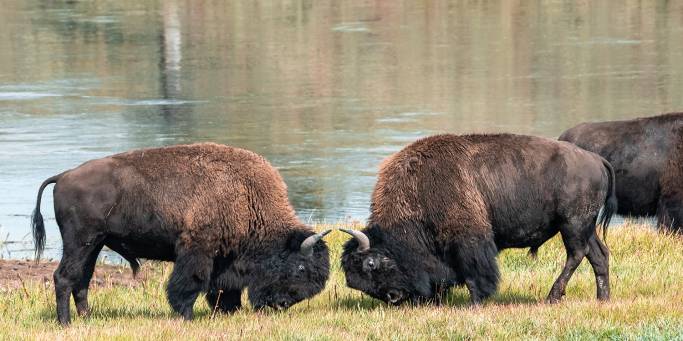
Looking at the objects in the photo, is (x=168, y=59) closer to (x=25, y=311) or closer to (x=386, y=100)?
(x=386, y=100)

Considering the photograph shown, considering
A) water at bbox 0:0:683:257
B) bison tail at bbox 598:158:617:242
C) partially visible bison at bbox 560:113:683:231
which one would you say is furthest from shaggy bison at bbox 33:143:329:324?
water at bbox 0:0:683:257

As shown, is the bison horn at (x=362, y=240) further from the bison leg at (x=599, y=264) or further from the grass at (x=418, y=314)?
the bison leg at (x=599, y=264)

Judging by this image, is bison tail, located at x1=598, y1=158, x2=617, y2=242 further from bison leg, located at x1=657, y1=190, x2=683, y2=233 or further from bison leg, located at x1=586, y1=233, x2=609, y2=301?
bison leg, located at x1=657, y1=190, x2=683, y2=233

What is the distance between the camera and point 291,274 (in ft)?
32.0

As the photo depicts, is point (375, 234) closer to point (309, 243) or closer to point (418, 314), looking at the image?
point (309, 243)

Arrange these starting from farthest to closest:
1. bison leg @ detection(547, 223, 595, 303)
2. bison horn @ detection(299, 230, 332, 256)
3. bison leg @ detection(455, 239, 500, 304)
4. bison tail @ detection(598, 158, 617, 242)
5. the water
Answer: the water, bison tail @ detection(598, 158, 617, 242), bison leg @ detection(547, 223, 595, 303), bison leg @ detection(455, 239, 500, 304), bison horn @ detection(299, 230, 332, 256)

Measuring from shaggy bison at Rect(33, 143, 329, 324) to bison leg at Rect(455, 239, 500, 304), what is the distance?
108 centimetres

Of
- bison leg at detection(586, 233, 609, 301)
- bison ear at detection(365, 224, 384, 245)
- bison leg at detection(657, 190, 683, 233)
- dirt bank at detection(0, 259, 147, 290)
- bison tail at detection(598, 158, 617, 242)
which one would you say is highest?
bison tail at detection(598, 158, 617, 242)

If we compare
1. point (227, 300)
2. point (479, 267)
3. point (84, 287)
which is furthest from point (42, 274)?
point (479, 267)

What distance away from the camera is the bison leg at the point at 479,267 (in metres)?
9.87

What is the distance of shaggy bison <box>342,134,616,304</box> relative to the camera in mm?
9938

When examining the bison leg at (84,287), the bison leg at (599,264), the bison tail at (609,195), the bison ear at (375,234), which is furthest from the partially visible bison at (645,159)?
the bison leg at (84,287)

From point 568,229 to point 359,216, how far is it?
7.00 m

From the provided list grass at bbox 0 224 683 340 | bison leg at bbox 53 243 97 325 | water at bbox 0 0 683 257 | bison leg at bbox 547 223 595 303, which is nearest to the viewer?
grass at bbox 0 224 683 340
